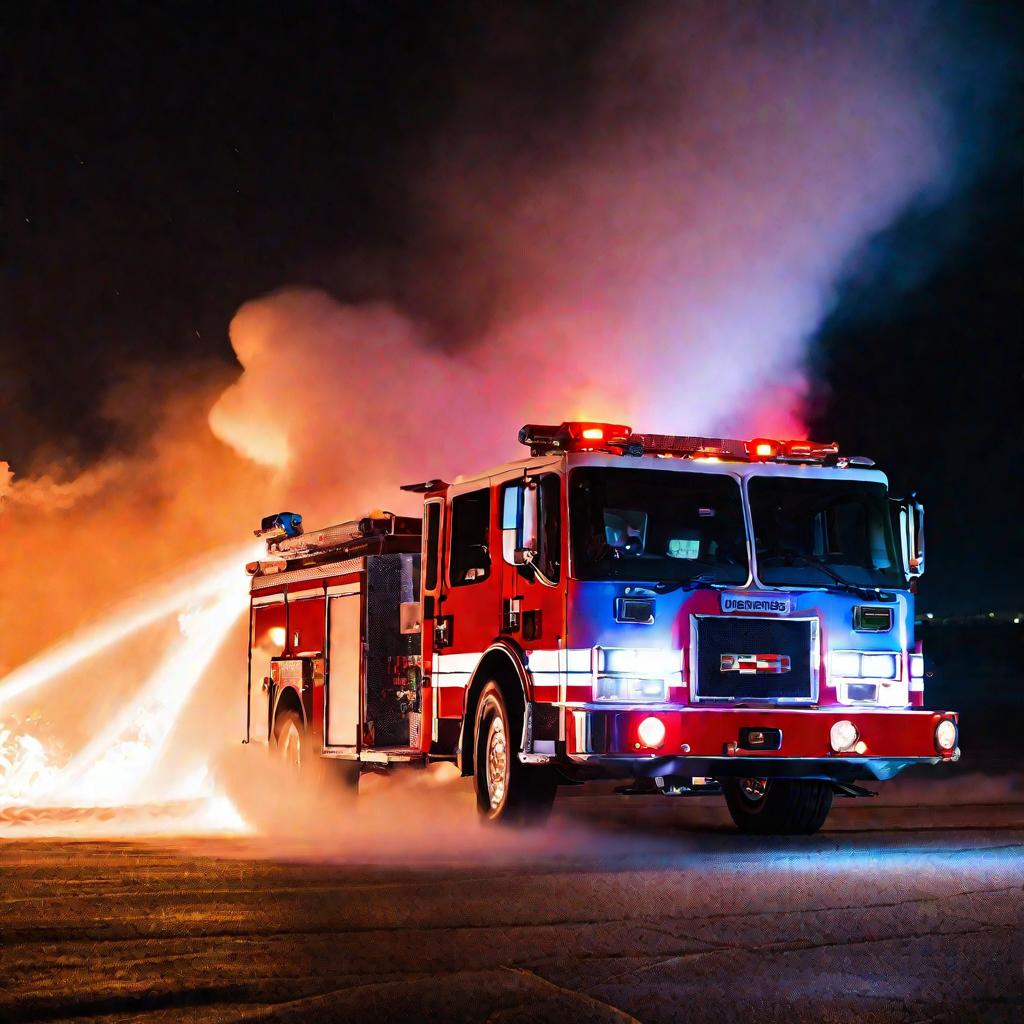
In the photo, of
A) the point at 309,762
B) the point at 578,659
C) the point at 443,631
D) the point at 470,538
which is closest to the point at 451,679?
the point at 443,631

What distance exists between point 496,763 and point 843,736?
2395 millimetres

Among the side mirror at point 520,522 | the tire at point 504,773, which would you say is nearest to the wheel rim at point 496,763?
the tire at point 504,773

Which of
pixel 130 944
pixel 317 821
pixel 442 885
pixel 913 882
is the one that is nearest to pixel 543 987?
pixel 130 944

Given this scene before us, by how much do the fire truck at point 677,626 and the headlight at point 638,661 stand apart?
1cm

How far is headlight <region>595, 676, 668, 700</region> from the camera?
11289 mm

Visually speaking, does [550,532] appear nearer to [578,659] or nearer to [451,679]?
[578,659]

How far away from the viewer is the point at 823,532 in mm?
12383

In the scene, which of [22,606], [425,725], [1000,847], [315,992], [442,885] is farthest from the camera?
[22,606]

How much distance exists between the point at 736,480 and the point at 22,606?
23.5 metres

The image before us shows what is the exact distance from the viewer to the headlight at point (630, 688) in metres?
11.3

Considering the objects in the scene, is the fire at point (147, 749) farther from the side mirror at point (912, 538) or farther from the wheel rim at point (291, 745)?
the side mirror at point (912, 538)

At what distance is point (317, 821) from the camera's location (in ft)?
48.8

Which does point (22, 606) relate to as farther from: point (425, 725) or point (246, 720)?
point (425, 725)

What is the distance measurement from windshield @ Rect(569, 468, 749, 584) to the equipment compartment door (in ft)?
11.1
